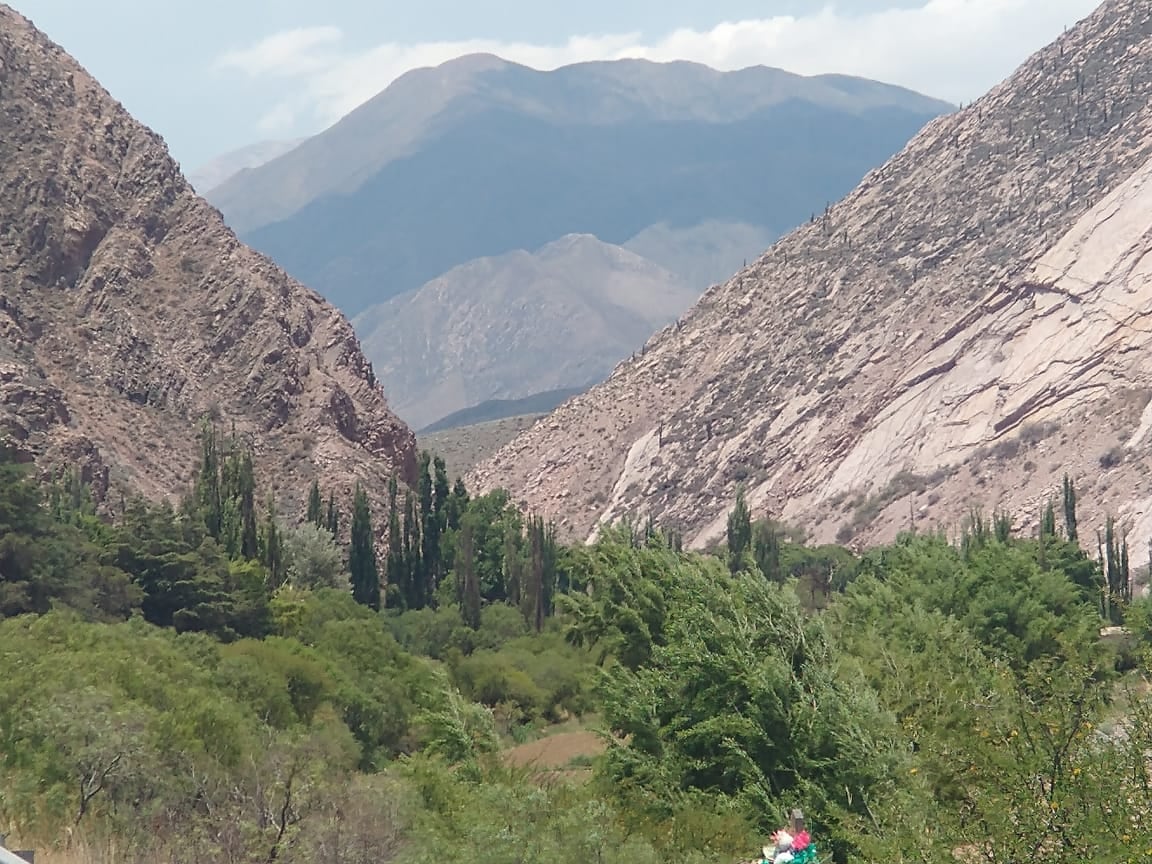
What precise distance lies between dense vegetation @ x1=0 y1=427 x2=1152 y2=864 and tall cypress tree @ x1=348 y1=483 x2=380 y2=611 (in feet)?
13.2

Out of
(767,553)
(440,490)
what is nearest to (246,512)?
(440,490)

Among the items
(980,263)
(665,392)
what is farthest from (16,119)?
(980,263)

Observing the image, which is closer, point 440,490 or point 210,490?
point 210,490

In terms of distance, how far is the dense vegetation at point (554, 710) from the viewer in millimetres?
12055

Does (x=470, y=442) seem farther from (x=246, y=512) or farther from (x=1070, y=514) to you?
(x=246, y=512)

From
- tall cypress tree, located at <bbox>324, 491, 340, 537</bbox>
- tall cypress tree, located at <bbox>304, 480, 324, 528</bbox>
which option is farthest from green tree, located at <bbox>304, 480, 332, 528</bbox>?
tall cypress tree, located at <bbox>324, 491, 340, 537</bbox>

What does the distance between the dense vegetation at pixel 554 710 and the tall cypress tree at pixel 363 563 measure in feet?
13.2

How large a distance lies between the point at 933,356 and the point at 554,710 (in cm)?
4291

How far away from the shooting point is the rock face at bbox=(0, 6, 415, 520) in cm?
5719

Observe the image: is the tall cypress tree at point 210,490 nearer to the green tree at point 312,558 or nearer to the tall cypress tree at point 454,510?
the green tree at point 312,558

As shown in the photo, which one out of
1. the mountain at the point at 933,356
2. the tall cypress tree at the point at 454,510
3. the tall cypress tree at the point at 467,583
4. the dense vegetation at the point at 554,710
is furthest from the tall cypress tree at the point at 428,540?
the mountain at the point at 933,356

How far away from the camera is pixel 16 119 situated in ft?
211

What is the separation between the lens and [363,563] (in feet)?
167

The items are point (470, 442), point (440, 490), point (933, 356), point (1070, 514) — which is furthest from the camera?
point (470, 442)
